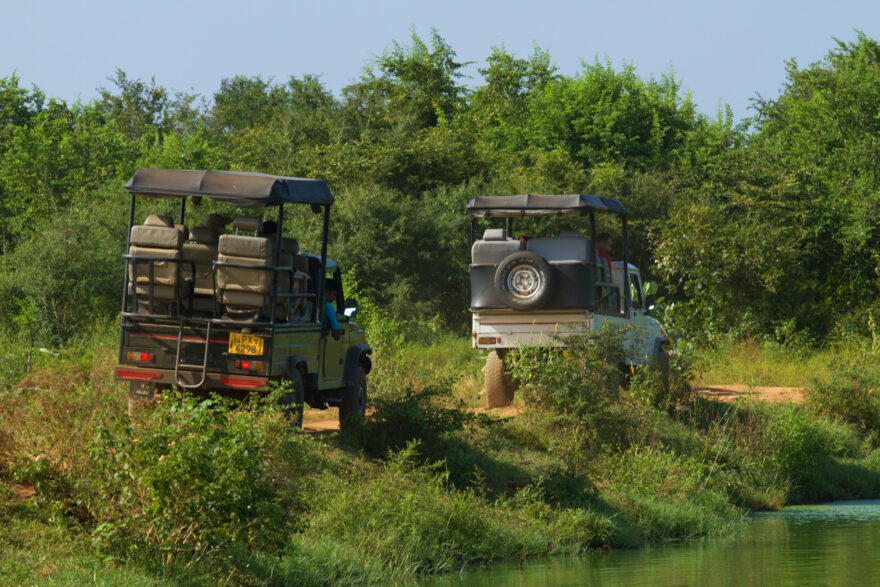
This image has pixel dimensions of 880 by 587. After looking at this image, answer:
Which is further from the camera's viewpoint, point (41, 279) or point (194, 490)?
point (41, 279)

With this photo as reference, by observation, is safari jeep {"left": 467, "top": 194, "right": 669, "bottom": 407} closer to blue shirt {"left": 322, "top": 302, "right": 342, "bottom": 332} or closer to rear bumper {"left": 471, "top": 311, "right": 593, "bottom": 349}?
rear bumper {"left": 471, "top": 311, "right": 593, "bottom": 349}

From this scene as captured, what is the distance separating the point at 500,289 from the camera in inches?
657

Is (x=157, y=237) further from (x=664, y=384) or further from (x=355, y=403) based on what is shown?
(x=664, y=384)

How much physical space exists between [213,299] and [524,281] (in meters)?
5.62

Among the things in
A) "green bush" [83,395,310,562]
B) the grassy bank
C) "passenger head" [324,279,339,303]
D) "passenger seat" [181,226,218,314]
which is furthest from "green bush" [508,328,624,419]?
"green bush" [83,395,310,562]

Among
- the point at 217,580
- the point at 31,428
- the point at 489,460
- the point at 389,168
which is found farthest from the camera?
the point at 389,168

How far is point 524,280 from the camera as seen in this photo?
16.6 m

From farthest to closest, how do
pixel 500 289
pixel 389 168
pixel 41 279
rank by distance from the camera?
pixel 389 168
pixel 41 279
pixel 500 289

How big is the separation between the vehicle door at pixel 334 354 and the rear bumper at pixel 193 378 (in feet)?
5.15

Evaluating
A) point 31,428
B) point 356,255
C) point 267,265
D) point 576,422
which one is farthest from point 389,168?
point 31,428

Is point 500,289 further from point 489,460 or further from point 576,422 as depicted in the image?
point 489,460

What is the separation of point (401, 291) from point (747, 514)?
1352 centimetres

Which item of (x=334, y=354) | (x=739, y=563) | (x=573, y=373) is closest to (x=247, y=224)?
(x=334, y=354)

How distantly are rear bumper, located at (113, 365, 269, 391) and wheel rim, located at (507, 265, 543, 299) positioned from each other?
577cm
